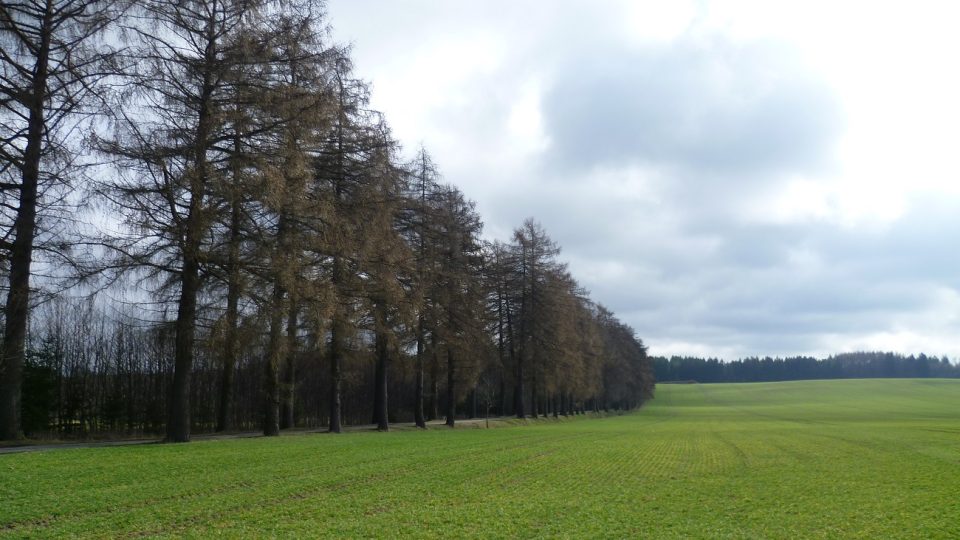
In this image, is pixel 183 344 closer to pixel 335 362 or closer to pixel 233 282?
pixel 233 282

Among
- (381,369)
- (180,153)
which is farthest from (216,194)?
(381,369)

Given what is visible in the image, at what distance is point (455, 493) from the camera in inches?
561

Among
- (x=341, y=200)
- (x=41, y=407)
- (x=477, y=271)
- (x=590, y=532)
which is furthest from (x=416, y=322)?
(x=590, y=532)

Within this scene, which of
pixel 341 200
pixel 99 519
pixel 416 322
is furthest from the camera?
pixel 416 322

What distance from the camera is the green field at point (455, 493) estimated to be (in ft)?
34.9

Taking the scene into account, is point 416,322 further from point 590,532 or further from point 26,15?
point 590,532

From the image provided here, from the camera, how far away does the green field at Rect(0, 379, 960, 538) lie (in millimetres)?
10625

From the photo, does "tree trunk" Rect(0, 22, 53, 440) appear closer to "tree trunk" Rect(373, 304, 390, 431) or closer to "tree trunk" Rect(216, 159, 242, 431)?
"tree trunk" Rect(216, 159, 242, 431)

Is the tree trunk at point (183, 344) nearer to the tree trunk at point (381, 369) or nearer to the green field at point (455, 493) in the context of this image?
the green field at point (455, 493)

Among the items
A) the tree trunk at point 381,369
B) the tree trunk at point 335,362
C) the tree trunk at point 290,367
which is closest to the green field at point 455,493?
the tree trunk at point 290,367

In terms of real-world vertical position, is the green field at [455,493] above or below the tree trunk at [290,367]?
below

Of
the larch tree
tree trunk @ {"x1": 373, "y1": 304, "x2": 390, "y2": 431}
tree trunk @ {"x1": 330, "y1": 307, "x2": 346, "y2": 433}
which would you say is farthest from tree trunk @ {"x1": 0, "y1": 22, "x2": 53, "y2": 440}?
tree trunk @ {"x1": 373, "y1": 304, "x2": 390, "y2": 431}

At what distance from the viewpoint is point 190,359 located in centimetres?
2058

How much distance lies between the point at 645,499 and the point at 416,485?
5091mm
